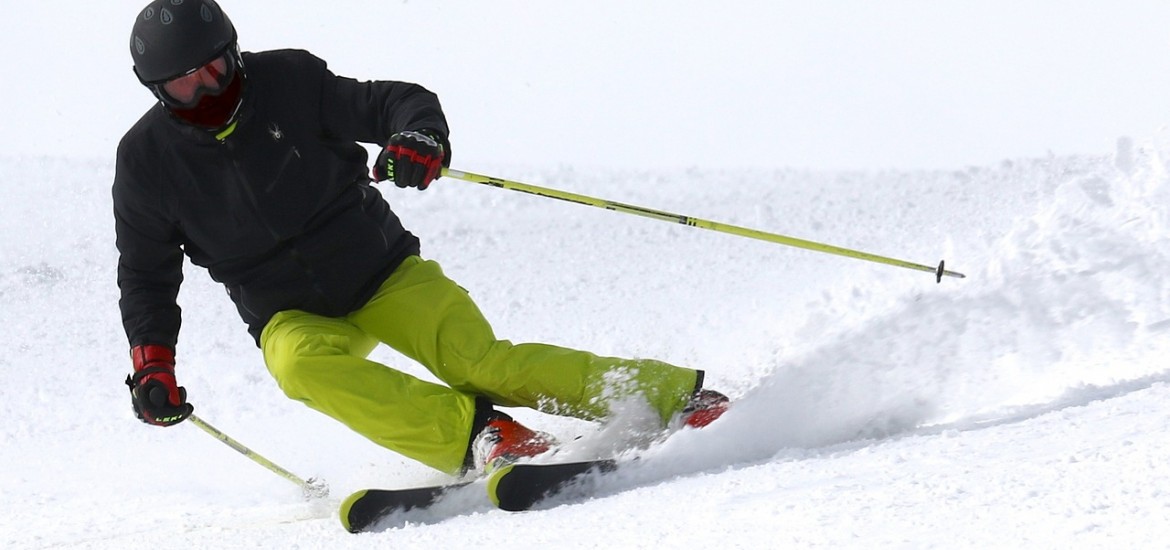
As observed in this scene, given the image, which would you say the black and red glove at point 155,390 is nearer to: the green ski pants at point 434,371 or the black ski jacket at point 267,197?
the black ski jacket at point 267,197

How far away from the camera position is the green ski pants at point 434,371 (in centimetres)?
328

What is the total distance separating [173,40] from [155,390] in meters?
1.00

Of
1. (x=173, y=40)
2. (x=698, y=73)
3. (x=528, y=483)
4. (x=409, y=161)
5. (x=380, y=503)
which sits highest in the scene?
(x=698, y=73)

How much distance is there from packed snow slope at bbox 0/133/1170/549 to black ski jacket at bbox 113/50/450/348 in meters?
0.68

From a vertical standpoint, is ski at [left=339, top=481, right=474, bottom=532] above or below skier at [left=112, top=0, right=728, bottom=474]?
below

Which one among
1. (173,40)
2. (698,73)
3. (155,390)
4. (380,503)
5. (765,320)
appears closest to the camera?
(380,503)

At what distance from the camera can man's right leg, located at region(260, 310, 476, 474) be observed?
3.26 meters

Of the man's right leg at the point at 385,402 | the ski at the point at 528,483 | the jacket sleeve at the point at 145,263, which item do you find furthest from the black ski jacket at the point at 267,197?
the ski at the point at 528,483

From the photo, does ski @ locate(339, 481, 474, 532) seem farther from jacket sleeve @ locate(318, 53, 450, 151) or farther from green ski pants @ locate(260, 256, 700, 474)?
jacket sleeve @ locate(318, 53, 450, 151)

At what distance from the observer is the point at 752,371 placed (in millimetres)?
3771

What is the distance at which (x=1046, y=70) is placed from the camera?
37.4 feet

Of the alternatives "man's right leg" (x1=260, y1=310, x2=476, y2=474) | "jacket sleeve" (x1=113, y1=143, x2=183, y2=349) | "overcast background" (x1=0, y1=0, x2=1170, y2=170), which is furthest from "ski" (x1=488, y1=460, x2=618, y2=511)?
"overcast background" (x1=0, y1=0, x2=1170, y2=170)

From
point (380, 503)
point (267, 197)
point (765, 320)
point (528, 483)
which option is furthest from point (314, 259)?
point (765, 320)

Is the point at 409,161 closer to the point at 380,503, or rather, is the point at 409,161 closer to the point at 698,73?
the point at 380,503
